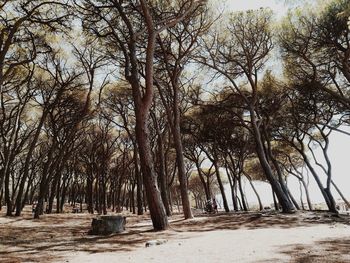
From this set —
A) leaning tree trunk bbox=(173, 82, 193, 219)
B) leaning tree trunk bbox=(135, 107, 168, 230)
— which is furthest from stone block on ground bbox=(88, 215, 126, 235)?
leaning tree trunk bbox=(173, 82, 193, 219)

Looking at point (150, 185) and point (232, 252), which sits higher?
point (150, 185)

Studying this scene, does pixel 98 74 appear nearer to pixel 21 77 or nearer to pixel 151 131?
pixel 21 77

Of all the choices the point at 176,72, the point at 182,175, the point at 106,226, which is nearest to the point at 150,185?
the point at 106,226

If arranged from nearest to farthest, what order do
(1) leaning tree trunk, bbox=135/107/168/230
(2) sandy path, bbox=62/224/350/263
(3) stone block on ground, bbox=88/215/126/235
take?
(2) sandy path, bbox=62/224/350/263
(1) leaning tree trunk, bbox=135/107/168/230
(3) stone block on ground, bbox=88/215/126/235

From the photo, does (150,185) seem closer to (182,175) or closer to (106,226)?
(106,226)

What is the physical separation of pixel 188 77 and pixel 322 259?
17.7 meters

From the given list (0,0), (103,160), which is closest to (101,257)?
(0,0)

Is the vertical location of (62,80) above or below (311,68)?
above

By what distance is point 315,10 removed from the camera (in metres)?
15.6

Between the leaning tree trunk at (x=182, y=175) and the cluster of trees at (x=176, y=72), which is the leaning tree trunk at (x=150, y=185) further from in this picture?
the leaning tree trunk at (x=182, y=175)

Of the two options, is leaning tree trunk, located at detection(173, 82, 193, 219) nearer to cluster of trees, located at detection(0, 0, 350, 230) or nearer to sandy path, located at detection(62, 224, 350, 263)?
cluster of trees, located at detection(0, 0, 350, 230)

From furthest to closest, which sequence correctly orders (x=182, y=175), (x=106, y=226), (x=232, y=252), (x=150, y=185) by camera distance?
(x=182, y=175) < (x=106, y=226) < (x=150, y=185) < (x=232, y=252)

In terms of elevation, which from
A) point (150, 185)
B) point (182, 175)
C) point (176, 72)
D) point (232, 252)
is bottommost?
point (232, 252)

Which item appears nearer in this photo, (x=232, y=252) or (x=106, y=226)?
(x=232, y=252)
